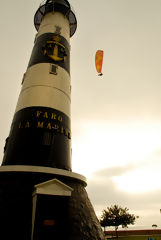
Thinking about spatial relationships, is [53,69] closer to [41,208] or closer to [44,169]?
[44,169]

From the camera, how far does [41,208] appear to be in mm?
6480

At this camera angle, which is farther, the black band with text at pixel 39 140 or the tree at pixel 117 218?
the tree at pixel 117 218

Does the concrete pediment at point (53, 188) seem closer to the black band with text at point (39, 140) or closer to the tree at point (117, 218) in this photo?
the black band with text at point (39, 140)

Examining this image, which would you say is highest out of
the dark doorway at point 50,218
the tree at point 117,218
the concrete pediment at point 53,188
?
the concrete pediment at point 53,188

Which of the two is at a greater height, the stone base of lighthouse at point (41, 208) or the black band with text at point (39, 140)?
the black band with text at point (39, 140)

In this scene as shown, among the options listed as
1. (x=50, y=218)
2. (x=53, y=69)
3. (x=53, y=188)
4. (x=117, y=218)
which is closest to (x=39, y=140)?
(x=53, y=188)

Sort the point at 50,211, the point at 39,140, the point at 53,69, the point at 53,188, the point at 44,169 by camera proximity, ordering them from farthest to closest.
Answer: the point at 53,69
the point at 39,140
the point at 44,169
the point at 53,188
the point at 50,211

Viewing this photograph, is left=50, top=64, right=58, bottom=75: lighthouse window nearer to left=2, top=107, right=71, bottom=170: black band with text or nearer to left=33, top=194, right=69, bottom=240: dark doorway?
left=2, top=107, right=71, bottom=170: black band with text

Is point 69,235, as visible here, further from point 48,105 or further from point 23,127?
point 48,105

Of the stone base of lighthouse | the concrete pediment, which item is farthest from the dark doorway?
the concrete pediment

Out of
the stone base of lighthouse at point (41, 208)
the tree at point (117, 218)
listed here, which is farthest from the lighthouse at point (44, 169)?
the tree at point (117, 218)

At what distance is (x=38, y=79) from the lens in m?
10.7

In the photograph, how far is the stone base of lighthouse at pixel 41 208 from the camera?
238 inches

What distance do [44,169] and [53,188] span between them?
0.88 m
